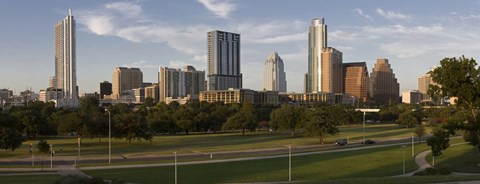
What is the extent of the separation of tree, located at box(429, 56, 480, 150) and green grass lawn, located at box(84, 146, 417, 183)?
6.45 metres

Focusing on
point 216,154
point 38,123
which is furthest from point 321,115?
point 38,123

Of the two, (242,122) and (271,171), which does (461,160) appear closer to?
(271,171)

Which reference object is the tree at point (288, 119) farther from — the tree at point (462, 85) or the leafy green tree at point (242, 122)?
the tree at point (462, 85)

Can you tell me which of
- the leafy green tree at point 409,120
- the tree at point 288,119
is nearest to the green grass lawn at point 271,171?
the tree at point 288,119

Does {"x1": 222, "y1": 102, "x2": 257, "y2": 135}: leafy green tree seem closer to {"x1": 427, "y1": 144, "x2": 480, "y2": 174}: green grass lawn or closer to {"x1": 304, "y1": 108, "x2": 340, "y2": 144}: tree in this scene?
{"x1": 304, "y1": 108, "x2": 340, "y2": 144}: tree

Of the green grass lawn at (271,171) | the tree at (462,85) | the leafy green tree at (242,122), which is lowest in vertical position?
the green grass lawn at (271,171)

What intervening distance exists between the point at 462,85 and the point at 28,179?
131ft

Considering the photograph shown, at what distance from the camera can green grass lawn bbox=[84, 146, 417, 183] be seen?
1551 inches

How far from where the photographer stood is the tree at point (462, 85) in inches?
1722

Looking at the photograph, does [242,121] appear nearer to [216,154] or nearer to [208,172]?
[216,154]

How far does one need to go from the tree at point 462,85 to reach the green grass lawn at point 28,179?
36.2m

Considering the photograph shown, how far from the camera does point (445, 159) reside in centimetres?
5197

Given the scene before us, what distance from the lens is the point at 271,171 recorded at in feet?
144

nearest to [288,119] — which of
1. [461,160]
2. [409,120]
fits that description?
[409,120]
